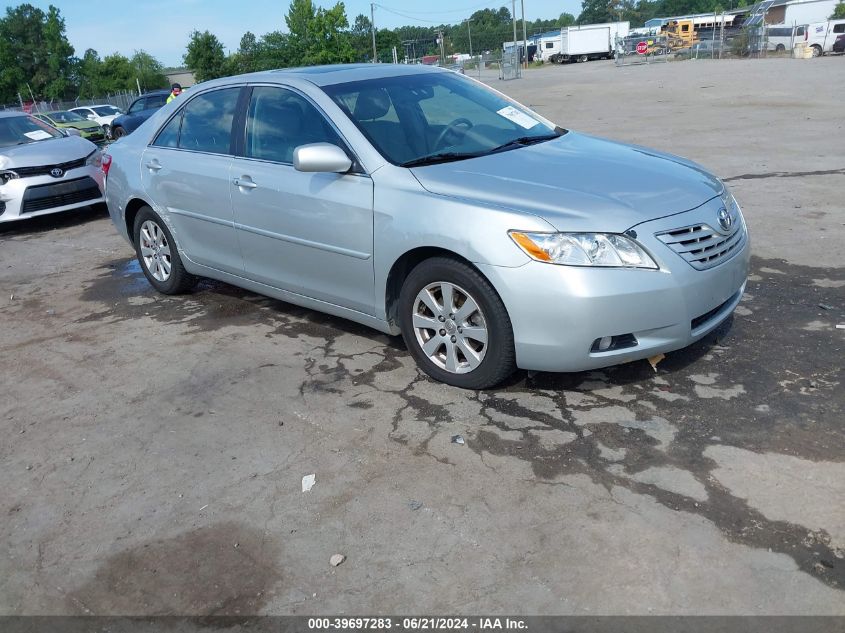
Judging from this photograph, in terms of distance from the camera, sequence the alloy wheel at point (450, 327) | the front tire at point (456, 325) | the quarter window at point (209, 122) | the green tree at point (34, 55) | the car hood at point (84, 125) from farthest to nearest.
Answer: the green tree at point (34, 55) → the car hood at point (84, 125) → the quarter window at point (209, 122) → the alloy wheel at point (450, 327) → the front tire at point (456, 325)

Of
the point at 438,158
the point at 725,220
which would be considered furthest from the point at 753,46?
the point at 438,158

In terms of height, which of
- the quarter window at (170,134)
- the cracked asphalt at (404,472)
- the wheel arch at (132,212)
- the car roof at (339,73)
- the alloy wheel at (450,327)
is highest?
the car roof at (339,73)

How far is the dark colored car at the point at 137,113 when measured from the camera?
74.4 ft

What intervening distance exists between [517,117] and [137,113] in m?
20.6

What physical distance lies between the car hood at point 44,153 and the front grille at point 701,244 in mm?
8657

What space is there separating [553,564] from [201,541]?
1407 mm

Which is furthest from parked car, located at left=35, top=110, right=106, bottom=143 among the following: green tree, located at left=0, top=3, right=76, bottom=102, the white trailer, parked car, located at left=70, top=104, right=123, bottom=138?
green tree, located at left=0, top=3, right=76, bottom=102

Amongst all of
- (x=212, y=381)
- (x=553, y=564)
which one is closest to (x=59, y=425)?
(x=212, y=381)

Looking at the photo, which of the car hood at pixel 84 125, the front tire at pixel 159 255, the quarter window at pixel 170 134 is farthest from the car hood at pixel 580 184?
the car hood at pixel 84 125

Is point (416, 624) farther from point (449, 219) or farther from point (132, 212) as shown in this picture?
point (132, 212)

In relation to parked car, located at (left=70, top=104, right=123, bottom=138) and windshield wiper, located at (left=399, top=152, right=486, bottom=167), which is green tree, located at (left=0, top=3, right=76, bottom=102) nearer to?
parked car, located at (left=70, top=104, right=123, bottom=138)

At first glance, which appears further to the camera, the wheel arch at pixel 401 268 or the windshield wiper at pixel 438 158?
the windshield wiper at pixel 438 158

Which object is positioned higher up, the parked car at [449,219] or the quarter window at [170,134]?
the quarter window at [170,134]

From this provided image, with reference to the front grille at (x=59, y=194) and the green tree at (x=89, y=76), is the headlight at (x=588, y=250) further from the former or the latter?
the green tree at (x=89, y=76)
